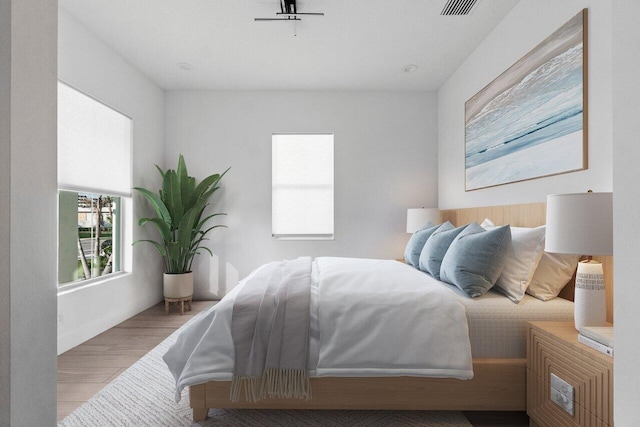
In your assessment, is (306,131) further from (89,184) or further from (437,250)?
(437,250)

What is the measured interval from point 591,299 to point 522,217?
3.35ft

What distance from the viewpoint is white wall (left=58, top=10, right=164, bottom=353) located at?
276 centimetres

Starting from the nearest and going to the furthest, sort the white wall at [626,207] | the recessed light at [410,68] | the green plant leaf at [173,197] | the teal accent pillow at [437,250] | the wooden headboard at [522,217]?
1. the white wall at [626,207]
2. the wooden headboard at [522,217]
3. the teal accent pillow at [437,250]
4. the recessed light at [410,68]
5. the green plant leaf at [173,197]

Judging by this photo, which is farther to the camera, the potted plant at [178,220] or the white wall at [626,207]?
the potted plant at [178,220]

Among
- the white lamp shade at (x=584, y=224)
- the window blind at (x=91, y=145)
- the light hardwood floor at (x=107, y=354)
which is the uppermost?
the window blind at (x=91, y=145)

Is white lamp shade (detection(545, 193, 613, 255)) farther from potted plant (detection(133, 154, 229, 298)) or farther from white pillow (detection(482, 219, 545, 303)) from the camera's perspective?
potted plant (detection(133, 154, 229, 298))

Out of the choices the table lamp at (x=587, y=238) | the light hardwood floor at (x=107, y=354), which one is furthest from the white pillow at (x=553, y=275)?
the light hardwood floor at (x=107, y=354)

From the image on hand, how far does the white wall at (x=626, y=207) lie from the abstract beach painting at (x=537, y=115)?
1542mm

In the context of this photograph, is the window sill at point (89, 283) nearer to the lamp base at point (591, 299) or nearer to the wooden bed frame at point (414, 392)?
the wooden bed frame at point (414, 392)

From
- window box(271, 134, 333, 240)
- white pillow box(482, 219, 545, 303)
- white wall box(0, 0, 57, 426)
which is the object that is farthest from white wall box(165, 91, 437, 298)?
white wall box(0, 0, 57, 426)

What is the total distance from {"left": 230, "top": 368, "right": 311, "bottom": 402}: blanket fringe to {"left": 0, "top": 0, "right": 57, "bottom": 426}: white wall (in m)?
0.93

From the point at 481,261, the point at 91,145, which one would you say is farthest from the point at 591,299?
the point at 91,145

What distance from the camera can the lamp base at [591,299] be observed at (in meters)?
1.55

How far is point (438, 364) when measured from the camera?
1652 millimetres
